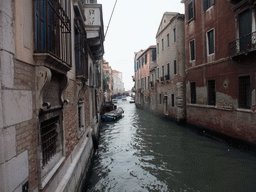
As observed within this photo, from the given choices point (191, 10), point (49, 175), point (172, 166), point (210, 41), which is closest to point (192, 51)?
point (210, 41)

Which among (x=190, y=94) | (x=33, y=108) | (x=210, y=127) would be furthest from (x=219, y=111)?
(x=33, y=108)

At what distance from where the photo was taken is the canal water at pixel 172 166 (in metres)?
5.77

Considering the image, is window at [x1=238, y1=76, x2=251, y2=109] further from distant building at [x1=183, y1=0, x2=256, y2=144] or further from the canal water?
the canal water

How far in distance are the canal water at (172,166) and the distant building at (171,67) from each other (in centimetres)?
475

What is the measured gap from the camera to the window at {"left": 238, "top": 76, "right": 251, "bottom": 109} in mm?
8289

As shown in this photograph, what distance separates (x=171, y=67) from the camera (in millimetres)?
16500

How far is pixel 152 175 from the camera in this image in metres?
6.55

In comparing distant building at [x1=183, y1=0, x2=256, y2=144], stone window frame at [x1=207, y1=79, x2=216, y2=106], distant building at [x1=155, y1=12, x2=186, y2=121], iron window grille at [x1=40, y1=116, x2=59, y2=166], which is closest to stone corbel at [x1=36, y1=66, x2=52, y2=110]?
iron window grille at [x1=40, y1=116, x2=59, y2=166]

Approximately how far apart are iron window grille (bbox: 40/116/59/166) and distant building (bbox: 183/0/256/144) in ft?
25.6

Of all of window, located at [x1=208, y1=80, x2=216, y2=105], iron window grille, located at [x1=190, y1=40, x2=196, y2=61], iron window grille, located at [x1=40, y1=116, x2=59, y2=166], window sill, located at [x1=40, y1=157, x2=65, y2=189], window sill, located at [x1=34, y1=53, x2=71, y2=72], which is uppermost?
iron window grille, located at [x1=190, y1=40, x2=196, y2=61]

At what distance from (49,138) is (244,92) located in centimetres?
867

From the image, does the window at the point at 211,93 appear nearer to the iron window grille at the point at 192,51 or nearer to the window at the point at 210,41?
the window at the point at 210,41

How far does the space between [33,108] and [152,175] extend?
5.23 metres

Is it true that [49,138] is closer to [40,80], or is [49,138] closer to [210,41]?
[40,80]
